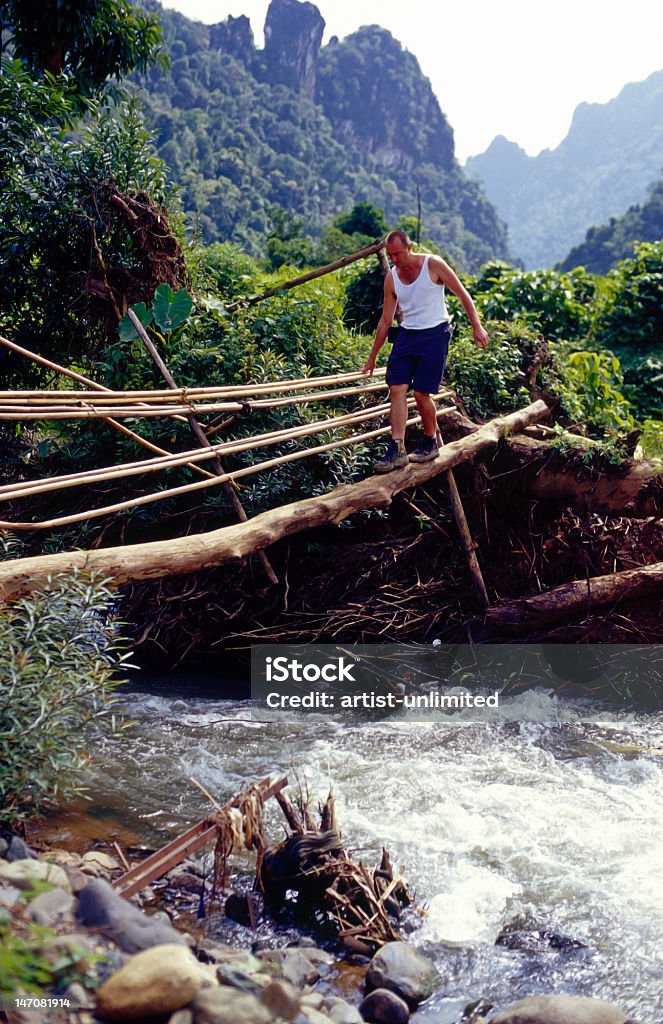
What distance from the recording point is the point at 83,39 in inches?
319

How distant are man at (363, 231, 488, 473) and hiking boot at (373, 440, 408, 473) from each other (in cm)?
7

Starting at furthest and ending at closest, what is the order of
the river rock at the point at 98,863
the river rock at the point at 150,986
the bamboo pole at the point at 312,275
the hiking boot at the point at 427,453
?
the bamboo pole at the point at 312,275 < the hiking boot at the point at 427,453 < the river rock at the point at 98,863 < the river rock at the point at 150,986

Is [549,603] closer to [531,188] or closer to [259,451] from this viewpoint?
[259,451]

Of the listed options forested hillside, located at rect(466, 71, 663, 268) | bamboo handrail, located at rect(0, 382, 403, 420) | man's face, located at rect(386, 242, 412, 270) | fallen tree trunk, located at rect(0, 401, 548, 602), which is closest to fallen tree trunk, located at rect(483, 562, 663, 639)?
fallen tree trunk, located at rect(0, 401, 548, 602)

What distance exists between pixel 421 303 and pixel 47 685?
100 inches

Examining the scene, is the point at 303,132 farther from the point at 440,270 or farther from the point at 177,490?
the point at 177,490

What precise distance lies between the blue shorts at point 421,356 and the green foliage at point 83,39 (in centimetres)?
483

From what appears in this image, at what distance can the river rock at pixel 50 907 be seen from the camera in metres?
2.08

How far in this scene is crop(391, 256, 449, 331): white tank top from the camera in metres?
4.26

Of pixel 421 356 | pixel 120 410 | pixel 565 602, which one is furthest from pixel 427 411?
pixel 120 410

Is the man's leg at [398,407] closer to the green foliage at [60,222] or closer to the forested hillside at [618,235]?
the green foliage at [60,222]

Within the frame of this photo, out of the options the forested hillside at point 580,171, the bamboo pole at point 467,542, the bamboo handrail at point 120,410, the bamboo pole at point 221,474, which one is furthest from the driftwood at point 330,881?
the forested hillside at point 580,171

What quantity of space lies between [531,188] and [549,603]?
457ft

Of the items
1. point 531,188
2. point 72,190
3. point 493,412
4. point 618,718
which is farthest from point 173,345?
point 531,188
